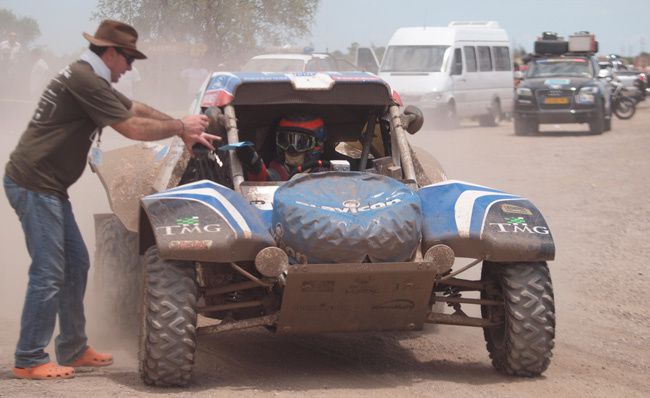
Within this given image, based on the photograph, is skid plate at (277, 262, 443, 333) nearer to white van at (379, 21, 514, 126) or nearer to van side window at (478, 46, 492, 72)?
white van at (379, 21, 514, 126)

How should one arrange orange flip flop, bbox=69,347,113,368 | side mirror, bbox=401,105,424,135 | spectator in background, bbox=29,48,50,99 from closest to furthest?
orange flip flop, bbox=69,347,113,368 < side mirror, bbox=401,105,424,135 < spectator in background, bbox=29,48,50,99

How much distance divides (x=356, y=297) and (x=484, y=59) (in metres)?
23.3

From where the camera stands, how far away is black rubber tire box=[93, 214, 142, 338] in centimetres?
780

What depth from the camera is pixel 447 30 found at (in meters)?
27.2

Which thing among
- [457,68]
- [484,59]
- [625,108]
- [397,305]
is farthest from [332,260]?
[625,108]

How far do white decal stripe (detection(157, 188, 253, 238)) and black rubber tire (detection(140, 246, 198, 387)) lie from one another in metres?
0.38

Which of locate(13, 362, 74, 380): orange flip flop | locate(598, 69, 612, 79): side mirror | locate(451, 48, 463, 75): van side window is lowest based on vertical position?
locate(598, 69, 612, 79): side mirror

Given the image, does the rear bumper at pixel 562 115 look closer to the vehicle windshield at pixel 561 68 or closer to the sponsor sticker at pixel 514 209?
the vehicle windshield at pixel 561 68

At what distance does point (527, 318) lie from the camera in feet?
20.2

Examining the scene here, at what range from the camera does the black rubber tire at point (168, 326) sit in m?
5.83

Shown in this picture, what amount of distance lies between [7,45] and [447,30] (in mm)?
10640

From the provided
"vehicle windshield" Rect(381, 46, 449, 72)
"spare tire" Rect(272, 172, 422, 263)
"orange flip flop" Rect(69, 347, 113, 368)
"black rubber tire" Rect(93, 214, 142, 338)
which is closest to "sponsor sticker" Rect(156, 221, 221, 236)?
"spare tire" Rect(272, 172, 422, 263)

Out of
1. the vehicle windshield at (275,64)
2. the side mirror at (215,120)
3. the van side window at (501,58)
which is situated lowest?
the van side window at (501,58)

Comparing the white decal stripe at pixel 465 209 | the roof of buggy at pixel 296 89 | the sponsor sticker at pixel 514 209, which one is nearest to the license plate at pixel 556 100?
the roof of buggy at pixel 296 89
